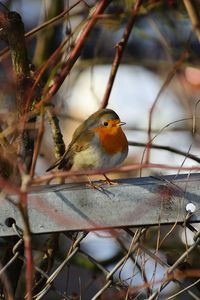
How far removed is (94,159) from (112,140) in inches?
4.5

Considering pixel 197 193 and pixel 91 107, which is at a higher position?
pixel 91 107

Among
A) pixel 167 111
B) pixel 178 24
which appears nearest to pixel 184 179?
pixel 178 24

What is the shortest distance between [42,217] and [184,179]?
369 millimetres

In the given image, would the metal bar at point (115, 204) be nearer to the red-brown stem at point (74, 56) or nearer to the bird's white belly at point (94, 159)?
the red-brown stem at point (74, 56)

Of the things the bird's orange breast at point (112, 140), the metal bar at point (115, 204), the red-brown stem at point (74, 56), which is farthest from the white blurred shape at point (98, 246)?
the metal bar at point (115, 204)

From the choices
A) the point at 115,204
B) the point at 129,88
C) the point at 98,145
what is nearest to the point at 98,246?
the point at 98,145

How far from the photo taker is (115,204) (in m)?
1.70

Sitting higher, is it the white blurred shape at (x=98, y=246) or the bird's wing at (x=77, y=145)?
the bird's wing at (x=77, y=145)

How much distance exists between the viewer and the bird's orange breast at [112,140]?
2873 mm

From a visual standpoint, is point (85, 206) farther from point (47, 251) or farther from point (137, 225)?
point (47, 251)

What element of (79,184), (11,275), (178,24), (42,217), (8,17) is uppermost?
(178,24)

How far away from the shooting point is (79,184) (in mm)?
1800

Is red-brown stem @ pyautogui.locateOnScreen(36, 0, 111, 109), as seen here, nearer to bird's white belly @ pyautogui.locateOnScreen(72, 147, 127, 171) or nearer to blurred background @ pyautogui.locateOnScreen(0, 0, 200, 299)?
blurred background @ pyautogui.locateOnScreen(0, 0, 200, 299)

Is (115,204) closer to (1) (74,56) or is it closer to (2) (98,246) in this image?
(1) (74,56)
